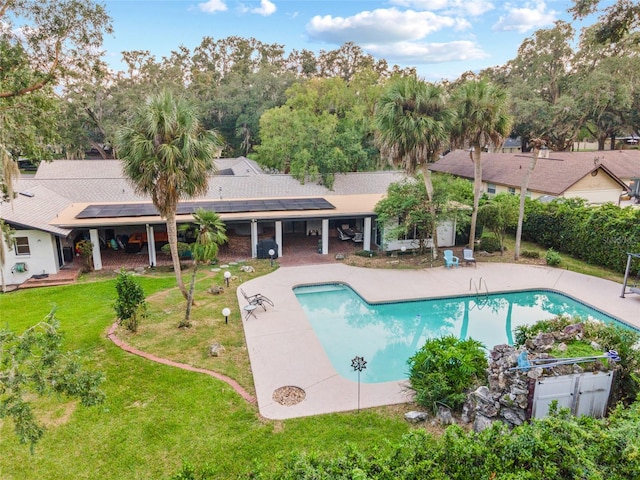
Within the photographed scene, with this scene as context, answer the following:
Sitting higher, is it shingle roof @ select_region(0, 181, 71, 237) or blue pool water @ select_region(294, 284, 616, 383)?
shingle roof @ select_region(0, 181, 71, 237)

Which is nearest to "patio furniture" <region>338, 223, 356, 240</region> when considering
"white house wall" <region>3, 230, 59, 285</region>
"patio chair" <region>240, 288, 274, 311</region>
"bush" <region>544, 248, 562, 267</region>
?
"patio chair" <region>240, 288, 274, 311</region>

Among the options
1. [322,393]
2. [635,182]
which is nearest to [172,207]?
[322,393]

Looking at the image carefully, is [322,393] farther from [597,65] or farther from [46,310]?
[597,65]

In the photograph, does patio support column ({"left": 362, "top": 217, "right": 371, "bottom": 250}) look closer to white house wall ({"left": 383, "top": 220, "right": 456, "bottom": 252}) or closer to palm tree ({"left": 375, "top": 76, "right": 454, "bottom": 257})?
white house wall ({"left": 383, "top": 220, "right": 456, "bottom": 252})

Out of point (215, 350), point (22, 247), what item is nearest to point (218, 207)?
point (22, 247)

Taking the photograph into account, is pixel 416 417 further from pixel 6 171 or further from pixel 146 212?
pixel 146 212

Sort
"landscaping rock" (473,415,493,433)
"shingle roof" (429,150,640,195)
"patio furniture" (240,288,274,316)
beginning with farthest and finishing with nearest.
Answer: "shingle roof" (429,150,640,195)
"patio furniture" (240,288,274,316)
"landscaping rock" (473,415,493,433)

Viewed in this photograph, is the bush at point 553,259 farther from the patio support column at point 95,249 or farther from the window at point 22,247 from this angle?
the window at point 22,247
